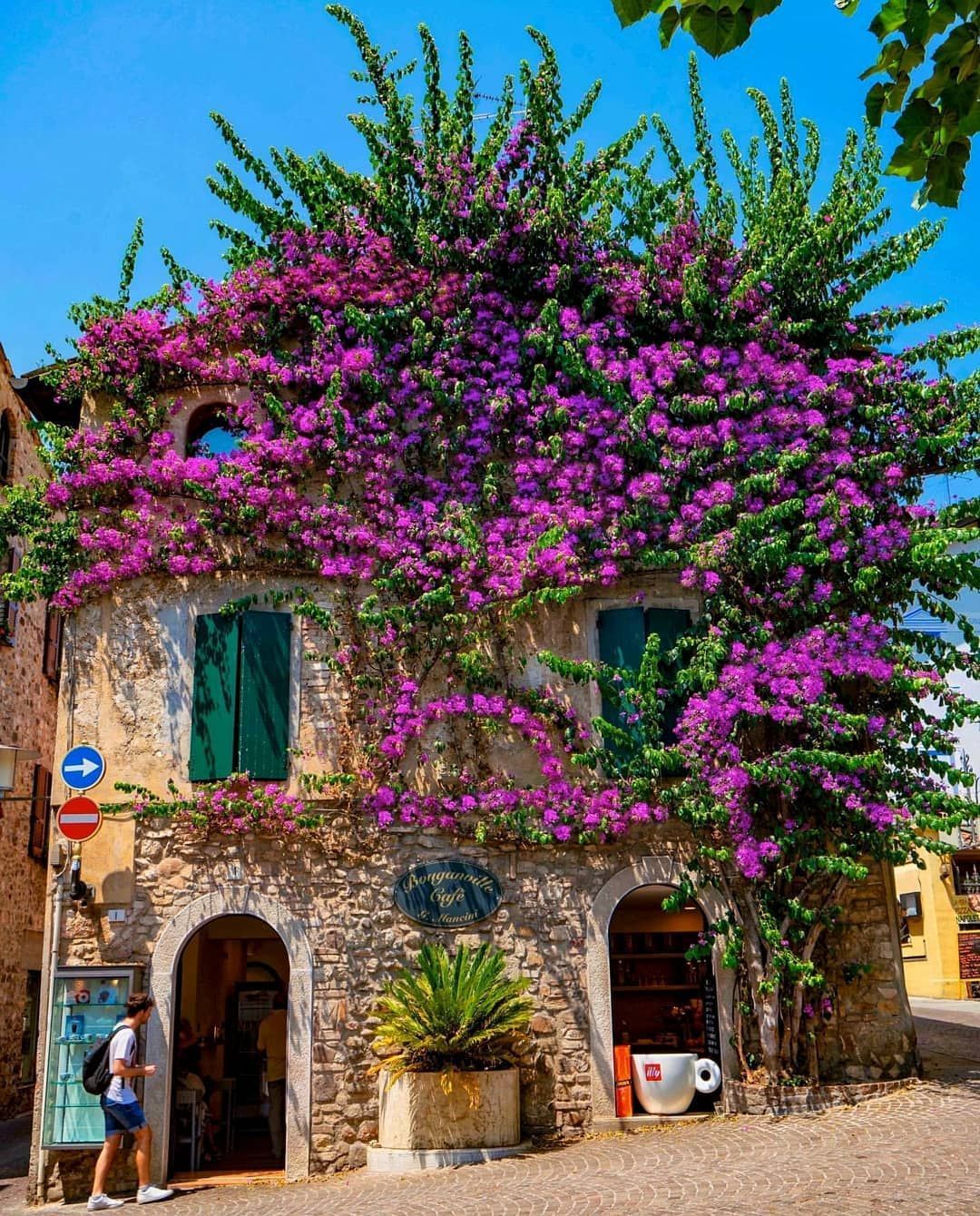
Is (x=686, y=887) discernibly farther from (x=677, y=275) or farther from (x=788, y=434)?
(x=677, y=275)

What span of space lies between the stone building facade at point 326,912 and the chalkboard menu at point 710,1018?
0.47 feet

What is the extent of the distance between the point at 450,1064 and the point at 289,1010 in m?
1.77

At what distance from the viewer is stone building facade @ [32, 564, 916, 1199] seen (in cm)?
1225

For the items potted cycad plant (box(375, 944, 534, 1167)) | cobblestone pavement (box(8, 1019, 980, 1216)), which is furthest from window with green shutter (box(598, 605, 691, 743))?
cobblestone pavement (box(8, 1019, 980, 1216))

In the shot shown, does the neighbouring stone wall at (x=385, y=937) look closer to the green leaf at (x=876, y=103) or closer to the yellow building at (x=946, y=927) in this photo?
the green leaf at (x=876, y=103)

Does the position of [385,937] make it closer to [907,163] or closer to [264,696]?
[264,696]

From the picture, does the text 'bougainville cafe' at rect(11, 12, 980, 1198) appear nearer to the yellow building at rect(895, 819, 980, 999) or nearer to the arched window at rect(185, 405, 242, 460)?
the arched window at rect(185, 405, 242, 460)

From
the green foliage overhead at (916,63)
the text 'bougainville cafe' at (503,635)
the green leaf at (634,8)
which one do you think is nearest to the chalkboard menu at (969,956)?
the text 'bougainville cafe' at (503,635)

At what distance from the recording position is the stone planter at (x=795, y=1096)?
11.8 meters

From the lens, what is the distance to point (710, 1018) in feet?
42.2

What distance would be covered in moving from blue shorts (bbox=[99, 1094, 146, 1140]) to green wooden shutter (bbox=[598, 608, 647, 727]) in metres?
5.76

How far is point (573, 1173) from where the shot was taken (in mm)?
10469

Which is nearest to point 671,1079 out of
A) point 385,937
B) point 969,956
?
point 385,937

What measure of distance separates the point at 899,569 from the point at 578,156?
5.78 m
